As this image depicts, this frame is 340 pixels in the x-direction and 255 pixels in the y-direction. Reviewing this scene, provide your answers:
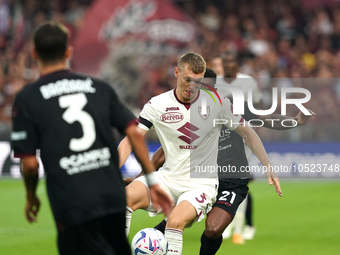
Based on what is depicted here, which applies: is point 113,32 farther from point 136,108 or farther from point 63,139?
point 63,139

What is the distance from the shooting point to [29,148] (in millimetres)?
3309

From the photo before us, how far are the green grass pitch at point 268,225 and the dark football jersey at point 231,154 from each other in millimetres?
1445

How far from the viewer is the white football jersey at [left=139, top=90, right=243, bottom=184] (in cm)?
543

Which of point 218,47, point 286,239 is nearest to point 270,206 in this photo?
point 286,239

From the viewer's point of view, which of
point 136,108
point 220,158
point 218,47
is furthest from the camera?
point 218,47

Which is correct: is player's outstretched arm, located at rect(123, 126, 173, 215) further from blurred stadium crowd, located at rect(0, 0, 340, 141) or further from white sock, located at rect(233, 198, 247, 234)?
A: blurred stadium crowd, located at rect(0, 0, 340, 141)

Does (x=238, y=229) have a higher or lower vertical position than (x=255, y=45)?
lower

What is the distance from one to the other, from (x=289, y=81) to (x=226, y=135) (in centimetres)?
761

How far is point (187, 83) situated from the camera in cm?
538

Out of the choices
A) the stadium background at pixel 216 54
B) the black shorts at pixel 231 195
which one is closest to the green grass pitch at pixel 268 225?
the stadium background at pixel 216 54

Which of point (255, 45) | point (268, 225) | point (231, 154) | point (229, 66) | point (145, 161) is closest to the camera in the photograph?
point (145, 161)

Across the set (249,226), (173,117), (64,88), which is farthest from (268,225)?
(64,88)

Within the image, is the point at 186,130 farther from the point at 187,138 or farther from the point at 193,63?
the point at 193,63

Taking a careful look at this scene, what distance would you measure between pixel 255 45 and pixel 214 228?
12.7 m
